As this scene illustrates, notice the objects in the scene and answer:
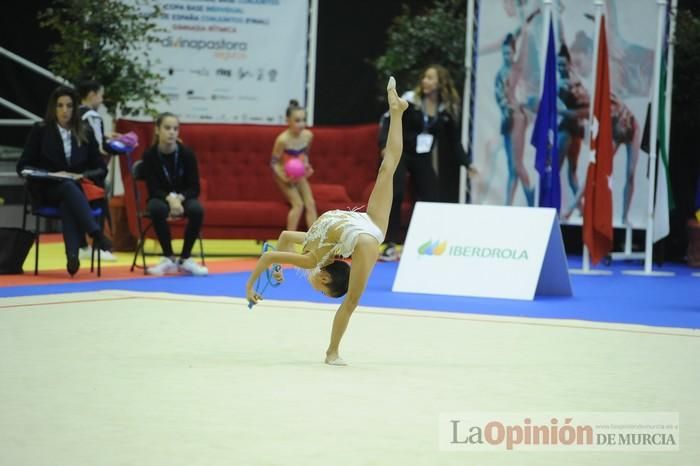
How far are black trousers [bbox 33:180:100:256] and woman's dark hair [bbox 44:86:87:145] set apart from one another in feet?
1.52

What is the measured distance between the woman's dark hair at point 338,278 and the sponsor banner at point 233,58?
761 cm

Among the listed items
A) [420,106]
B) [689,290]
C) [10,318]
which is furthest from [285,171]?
[10,318]

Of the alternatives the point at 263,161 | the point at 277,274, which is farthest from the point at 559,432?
the point at 263,161

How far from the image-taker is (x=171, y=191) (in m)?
9.64

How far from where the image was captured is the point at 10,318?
21.6 feet

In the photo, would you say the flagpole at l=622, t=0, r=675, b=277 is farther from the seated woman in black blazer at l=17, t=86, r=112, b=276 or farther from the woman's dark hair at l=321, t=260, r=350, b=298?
the woman's dark hair at l=321, t=260, r=350, b=298

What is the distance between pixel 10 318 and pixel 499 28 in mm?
6438

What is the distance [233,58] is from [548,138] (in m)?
4.19

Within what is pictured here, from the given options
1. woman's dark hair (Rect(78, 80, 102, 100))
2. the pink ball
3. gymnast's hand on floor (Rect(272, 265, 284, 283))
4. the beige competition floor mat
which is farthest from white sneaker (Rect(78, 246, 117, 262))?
gymnast's hand on floor (Rect(272, 265, 284, 283))

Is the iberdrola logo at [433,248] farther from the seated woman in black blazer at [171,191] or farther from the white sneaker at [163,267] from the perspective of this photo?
the white sneaker at [163,267]

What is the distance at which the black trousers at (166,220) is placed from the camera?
369 inches

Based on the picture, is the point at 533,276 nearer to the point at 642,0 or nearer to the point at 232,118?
the point at 642,0

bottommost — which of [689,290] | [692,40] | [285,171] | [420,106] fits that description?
[689,290]

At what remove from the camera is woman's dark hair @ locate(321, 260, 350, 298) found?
528 cm
